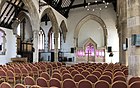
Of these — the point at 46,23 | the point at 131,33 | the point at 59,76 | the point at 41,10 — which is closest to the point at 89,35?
the point at 46,23

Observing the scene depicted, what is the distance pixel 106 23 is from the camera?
27.7 meters

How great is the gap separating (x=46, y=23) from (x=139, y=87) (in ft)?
88.7

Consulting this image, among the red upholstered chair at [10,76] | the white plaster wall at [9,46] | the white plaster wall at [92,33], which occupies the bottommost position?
the red upholstered chair at [10,76]

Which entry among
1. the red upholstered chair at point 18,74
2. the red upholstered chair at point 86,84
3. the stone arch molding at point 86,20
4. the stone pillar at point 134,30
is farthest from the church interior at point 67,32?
the red upholstered chair at point 86,84

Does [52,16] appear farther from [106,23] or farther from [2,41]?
[106,23]

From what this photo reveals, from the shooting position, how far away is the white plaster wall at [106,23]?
2734cm

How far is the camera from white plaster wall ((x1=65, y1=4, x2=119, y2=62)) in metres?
27.3

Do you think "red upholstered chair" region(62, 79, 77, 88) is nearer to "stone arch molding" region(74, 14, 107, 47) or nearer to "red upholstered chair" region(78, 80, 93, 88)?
"red upholstered chair" region(78, 80, 93, 88)

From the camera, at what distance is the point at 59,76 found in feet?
→ 22.6

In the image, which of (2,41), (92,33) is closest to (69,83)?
(2,41)

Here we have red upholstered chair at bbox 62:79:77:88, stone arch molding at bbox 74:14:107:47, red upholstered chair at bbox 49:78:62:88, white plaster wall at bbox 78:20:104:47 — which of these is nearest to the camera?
red upholstered chair at bbox 62:79:77:88

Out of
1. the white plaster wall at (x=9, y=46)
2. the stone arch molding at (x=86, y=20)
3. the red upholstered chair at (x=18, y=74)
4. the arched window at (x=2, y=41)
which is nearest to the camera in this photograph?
the red upholstered chair at (x=18, y=74)

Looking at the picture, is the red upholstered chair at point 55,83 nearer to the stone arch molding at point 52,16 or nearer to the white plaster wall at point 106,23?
the stone arch molding at point 52,16

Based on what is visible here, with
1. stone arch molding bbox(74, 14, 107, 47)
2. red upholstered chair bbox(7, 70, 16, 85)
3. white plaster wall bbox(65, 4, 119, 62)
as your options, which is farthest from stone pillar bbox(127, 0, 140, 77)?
stone arch molding bbox(74, 14, 107, 47)
